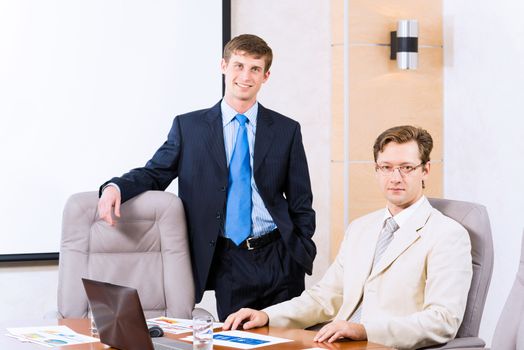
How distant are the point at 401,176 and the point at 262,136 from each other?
0.95 meters

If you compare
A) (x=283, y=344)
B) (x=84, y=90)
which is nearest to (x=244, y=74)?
(x=84, y=90)

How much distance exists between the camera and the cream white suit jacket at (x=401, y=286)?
9.27 feet

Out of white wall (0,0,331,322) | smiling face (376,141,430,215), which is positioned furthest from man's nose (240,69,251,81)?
white wall (0,0,331,322)

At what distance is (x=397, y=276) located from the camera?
3.02m

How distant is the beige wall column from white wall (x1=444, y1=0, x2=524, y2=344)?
0.69 ft

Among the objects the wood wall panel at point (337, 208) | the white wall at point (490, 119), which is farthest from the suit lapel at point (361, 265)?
the wood wall panel at point (337, 208)

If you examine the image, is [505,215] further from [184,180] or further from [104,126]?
[104,126]

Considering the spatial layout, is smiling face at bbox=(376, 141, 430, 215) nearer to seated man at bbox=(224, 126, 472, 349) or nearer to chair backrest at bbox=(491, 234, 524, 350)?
seated man at bbox=(224, 126, 472, 349)

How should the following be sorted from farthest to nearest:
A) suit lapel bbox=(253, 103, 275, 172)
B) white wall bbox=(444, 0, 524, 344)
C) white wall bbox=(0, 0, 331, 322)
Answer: white wall bbox=(0, 0, 331, 322) < white wall bbox=(444, 0, 524, 344) < suit lapel bbox=(253, 103, 275, 172)

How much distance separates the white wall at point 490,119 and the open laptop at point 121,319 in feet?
9.40

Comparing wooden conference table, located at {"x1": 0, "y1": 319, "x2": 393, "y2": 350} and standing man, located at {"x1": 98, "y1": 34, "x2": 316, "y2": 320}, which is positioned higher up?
standing man, located at {"x1": 98, "y1": 34, "x2": 316, "y2": 320}

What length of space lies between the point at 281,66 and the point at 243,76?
1546 mm

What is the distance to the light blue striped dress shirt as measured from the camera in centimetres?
384

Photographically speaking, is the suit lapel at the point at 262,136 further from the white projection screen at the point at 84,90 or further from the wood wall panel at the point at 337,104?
the wood wall panel at the point at 337,104
